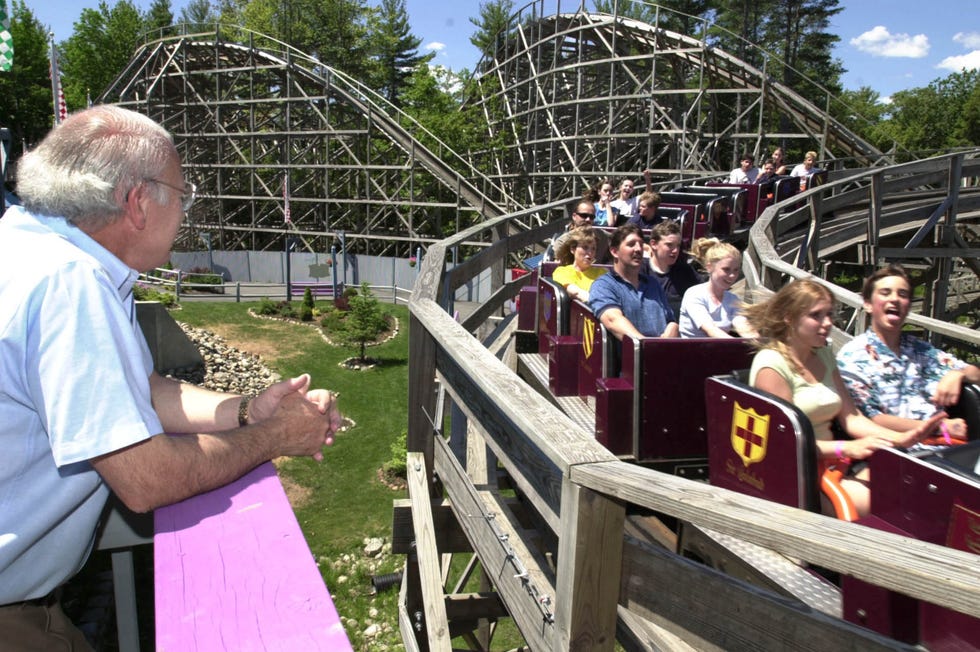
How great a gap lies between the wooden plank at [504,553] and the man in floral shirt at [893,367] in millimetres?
1729

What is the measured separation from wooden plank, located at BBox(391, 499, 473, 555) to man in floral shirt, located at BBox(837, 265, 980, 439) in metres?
1.92

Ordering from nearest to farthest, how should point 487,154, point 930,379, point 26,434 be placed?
1. point 26,434
2. point 930,379
3. point 487,154

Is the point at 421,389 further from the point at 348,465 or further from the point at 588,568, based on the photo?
the point at 348,465

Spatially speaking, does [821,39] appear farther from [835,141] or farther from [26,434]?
[26,434]

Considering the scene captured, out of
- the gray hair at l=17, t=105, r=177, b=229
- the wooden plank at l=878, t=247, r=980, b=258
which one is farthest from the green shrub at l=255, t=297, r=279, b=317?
the gray hair at l=17, t=105, r=177, b=229

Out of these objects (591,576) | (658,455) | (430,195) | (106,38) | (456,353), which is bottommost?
(658,455)

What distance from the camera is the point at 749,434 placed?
2.66 m

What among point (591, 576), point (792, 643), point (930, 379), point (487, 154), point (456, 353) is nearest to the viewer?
point (792, 643)

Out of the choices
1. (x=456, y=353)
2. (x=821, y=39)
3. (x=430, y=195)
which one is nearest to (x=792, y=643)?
(x=456, y=353)

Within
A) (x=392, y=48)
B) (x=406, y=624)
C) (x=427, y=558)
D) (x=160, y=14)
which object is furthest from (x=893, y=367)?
(x=160, y=14)

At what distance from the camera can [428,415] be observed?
3.28m

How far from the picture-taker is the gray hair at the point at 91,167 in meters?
1.30

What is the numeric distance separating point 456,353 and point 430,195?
27.4m

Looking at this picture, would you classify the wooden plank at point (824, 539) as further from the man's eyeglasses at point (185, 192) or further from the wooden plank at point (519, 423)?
the man's eyeglasses at point (185, 192)
